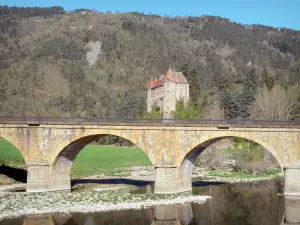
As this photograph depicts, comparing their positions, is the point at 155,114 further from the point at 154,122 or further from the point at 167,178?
the point at 167,178

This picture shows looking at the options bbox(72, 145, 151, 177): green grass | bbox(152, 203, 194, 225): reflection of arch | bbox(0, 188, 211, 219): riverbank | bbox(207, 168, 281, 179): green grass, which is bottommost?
bbox(152, 203, 194, 225): reflection of arch

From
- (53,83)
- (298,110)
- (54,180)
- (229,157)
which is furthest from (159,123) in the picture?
(53,83)

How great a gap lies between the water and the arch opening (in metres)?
17.9

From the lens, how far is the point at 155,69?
7707 inches

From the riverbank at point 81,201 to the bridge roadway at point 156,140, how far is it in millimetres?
2043

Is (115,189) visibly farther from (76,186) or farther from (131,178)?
(131,178)

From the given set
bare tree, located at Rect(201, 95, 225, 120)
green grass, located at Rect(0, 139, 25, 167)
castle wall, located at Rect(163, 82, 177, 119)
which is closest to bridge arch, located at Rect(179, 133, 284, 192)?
green grass, located at Rect(0, 139, 25, 167)

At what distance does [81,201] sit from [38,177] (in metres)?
6.96

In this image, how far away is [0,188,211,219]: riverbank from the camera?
34.5 metres

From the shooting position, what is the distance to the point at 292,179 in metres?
38.1

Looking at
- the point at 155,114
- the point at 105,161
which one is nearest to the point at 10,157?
the point at 105,161

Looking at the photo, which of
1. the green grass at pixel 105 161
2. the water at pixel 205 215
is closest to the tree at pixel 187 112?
the green grass at pixel 105 161

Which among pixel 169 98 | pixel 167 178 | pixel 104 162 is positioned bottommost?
pixel 167 178

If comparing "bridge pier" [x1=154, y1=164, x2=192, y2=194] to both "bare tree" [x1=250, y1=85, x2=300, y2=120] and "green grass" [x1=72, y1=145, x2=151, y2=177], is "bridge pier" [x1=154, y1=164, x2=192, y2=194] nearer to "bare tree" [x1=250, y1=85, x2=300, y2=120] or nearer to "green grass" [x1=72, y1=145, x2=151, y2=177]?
"green grass" [x1=72, y1=145, x2=151, y2=177]
